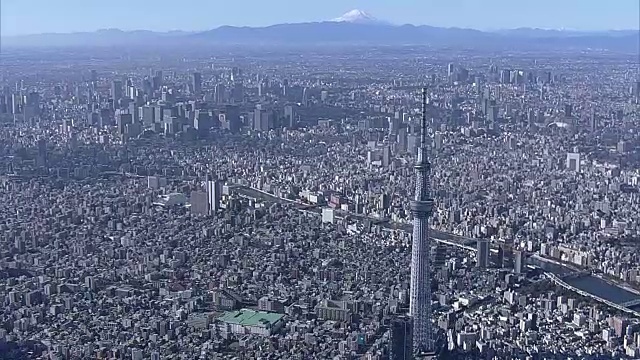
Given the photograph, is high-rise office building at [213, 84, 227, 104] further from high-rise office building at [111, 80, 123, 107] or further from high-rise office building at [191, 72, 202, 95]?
high-rise office building at [111, 80, 123, 107]

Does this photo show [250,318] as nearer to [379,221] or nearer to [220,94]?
[379,221]

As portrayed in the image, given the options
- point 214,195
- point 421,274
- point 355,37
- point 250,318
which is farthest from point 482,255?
point 355,37

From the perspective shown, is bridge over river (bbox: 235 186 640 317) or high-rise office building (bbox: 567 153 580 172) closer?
bridge over river (bbox: 235 186 640 317)

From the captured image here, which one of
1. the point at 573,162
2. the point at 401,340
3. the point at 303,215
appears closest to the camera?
the point at 401,340

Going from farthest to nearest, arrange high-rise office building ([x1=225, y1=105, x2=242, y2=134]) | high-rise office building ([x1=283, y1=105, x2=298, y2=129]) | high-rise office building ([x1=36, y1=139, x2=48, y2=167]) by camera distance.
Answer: high-rise office building ([x1=283, y1=105, x2=298, y2=129]) < high-rise office building ([x1=225, y1=105, x2=242, y2=134]) < high-rise office building ([x1=36, y1=139, x2=48, y2=167])

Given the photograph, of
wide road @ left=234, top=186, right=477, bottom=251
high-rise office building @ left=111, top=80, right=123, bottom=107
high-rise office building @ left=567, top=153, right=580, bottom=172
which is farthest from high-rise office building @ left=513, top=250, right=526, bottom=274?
high-rise office building @ left=111, top=80, right=123, bottom=107

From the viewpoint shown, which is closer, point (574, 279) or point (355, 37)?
point (574, 279)
